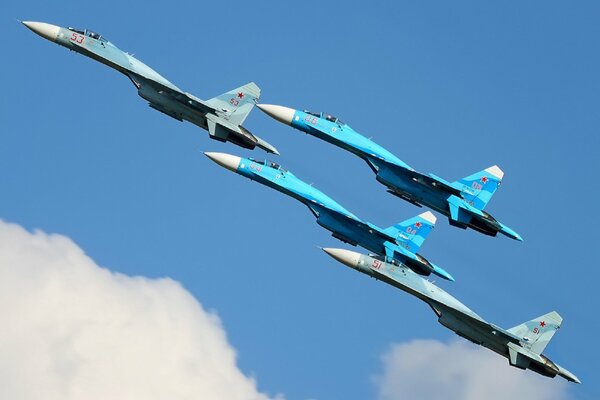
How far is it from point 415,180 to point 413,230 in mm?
3868

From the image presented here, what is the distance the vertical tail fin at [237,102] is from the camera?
359 ft

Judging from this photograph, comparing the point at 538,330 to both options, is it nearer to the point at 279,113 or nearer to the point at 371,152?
the point at 371,152

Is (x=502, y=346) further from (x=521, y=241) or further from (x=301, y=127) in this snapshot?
(x=301, y=127)

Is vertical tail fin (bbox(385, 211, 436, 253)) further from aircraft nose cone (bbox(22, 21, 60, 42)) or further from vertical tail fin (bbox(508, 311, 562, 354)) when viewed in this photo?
aircraft nose cone (bbox(22, 21, 60, 42))

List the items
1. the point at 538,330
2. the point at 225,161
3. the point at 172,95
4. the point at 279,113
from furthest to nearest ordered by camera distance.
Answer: the point at 279,113 < the point at 225,161 < the point at 172,95 < the point at 538,330

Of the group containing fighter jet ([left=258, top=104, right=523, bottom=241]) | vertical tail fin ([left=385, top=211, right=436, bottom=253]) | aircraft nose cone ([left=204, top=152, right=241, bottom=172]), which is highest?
fighter jet ([left=258, top=104, right=523, bottom=241])

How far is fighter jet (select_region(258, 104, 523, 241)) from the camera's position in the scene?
356 ft

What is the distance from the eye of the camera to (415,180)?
109 meters

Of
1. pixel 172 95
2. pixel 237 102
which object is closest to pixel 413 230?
pixel 237 102

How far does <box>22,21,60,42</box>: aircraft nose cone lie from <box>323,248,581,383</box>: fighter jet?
890 inches

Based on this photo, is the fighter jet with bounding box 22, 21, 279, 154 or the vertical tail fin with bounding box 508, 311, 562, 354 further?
the fighter jet with bounding box 22, 21, 279, 154

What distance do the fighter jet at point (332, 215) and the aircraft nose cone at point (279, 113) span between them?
2866mm

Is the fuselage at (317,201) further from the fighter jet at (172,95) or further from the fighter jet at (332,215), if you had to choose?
the fighter jet at (172,95)

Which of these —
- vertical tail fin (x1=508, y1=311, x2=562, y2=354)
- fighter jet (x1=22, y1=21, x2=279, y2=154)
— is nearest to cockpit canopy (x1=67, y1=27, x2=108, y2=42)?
fighter jet (x1=22, y1=21, x2=279, y2=154)
